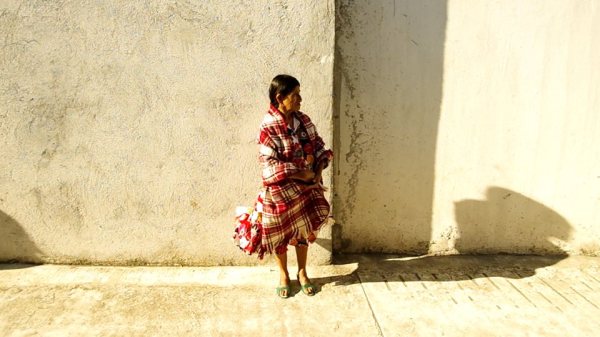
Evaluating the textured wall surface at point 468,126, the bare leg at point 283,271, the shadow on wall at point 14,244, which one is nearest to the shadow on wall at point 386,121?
the textured wall surface at point 468,126

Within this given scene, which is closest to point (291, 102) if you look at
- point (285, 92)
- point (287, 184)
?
point (285, 92)

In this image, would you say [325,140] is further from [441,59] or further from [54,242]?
[54,242]

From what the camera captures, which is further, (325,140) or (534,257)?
(534,257)

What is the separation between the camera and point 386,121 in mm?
3533

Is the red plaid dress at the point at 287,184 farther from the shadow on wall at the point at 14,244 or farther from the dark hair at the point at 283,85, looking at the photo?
the shadow on wall at the point at 14,244

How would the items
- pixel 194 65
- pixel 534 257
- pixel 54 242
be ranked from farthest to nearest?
1. pixel 534 257
2. pixel 54 242
3. pixel 194 65

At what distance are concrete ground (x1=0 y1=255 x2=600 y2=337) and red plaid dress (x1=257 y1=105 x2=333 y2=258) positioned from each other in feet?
1.43

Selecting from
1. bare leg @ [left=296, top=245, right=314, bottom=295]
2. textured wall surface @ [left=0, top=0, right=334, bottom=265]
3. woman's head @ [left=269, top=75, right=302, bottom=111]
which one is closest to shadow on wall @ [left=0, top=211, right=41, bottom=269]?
textured wall surface @ [left=0, top=0, right=334, bottom=265]

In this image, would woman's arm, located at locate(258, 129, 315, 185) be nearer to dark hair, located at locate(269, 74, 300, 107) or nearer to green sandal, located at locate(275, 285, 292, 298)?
dark hair, located at locate(269, 74, 300, 107)

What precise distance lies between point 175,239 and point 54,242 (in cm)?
90

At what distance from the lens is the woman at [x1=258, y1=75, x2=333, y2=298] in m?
2.77

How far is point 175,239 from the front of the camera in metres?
3.42

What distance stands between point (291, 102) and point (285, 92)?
71 millimetres

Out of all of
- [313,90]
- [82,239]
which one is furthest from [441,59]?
[82,239]
